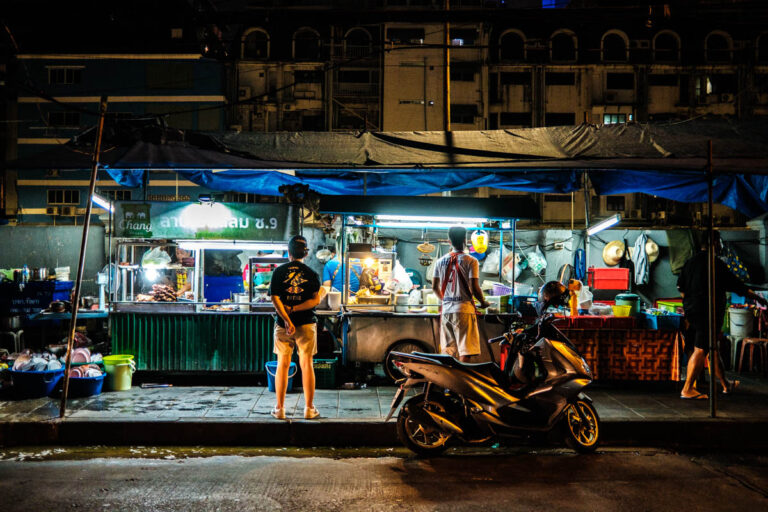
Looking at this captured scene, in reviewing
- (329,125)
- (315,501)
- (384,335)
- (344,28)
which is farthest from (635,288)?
(344,28)

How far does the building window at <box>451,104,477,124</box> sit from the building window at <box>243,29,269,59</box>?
12.9 metres

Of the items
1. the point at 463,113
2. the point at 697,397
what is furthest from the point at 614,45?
the point at 697,397

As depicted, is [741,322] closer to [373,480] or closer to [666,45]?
[373,480]

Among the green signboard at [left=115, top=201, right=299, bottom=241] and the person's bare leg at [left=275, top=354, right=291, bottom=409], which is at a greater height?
the green signboard at [left=115, top=201, right=299, bottom=241]

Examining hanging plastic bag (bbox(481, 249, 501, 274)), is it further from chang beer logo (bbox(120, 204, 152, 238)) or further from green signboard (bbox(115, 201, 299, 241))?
chang beer logo (bbox(120, 204, 152, 238))

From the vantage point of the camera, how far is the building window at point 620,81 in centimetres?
3450

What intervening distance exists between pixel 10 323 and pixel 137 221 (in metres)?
4.15

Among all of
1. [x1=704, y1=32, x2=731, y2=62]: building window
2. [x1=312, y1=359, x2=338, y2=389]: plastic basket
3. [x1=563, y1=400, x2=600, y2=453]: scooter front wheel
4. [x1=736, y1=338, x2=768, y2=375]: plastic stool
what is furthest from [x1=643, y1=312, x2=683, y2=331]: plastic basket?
[x1=704, y1=32, x2=731, y2=62]: building window

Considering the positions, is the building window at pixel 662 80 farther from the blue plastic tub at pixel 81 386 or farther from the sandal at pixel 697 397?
the blue plastic tub at pixel 81 386

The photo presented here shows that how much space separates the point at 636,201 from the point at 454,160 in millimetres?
29994

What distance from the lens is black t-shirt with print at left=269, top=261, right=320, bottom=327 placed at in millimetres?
6164

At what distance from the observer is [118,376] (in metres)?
7.46

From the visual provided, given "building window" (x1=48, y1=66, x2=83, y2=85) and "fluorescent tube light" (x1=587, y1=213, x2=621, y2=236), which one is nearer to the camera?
"fluorescent tube light" (x1=587, y1=213, x2=621, y2=236)

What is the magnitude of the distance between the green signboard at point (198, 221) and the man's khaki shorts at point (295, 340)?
2.42 meters
